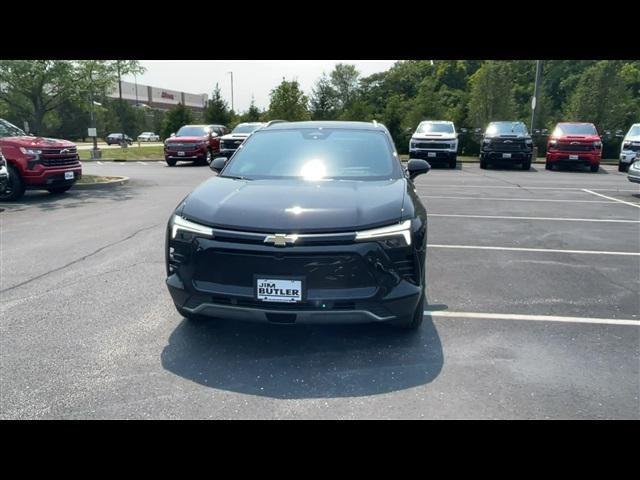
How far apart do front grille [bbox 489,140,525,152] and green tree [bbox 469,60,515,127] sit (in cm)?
1407

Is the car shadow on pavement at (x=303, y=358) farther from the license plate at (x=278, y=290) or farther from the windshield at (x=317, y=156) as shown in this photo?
the windshield at (x=317, y=156)

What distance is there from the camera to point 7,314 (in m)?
4.29

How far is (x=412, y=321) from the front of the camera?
12.3ft

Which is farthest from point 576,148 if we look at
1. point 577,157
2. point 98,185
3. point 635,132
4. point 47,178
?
point 47,178

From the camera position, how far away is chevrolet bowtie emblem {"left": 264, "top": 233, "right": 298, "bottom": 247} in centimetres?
322

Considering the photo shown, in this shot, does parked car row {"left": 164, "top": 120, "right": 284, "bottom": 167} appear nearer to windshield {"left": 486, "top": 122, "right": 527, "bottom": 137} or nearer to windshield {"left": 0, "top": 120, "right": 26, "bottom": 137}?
windshield {"left": 0, "top": 120, "right": 26, "bottom": 137}

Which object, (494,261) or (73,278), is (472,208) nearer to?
(494,261)

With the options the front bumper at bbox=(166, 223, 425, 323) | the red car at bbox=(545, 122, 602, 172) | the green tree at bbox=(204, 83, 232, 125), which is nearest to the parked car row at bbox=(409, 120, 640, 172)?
the red car at bbox=(545, 122, 602, 172)

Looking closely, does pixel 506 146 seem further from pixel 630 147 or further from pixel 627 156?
pixel 630 147

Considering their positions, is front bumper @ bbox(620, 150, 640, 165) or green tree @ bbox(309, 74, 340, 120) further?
green tree @ bbox(309, 74, 340, 120)

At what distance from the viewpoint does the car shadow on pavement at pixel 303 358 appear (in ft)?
10.3

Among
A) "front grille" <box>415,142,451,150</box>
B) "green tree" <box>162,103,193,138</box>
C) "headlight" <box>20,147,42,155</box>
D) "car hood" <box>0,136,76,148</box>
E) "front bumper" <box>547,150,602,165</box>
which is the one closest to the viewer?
"headlight" <box>20,147,42,155</box>

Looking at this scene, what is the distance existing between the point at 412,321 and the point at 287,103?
105ft

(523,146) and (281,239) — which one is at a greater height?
(523,146)
